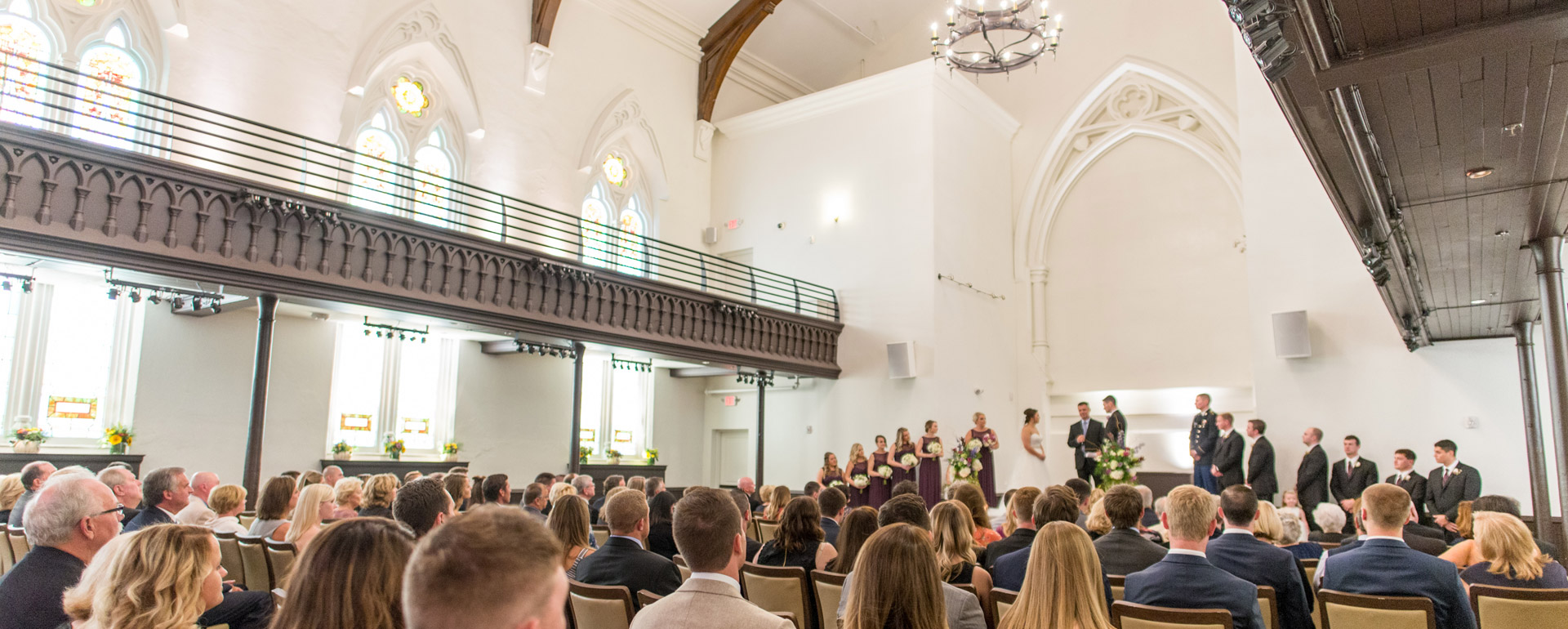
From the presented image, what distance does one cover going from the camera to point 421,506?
Result: 3803 millimetres

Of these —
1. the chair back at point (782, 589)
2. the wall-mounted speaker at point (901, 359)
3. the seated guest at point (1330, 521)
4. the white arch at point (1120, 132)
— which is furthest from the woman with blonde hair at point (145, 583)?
the white arch at point (1120, 132)

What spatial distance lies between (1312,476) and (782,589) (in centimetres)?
846

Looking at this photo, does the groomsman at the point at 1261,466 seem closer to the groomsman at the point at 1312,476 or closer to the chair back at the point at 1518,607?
the groomsman at the point at 1312,476

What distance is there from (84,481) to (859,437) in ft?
44.4

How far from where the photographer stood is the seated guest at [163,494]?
202 inches

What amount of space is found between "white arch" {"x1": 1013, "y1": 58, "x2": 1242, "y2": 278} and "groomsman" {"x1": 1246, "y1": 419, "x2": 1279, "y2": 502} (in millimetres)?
→ 6663

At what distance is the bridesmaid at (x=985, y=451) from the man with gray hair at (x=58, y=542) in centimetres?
1118

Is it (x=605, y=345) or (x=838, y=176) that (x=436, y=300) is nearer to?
(x=605, y=345)

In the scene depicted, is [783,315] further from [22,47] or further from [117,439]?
[22,47]

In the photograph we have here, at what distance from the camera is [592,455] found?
16391mm

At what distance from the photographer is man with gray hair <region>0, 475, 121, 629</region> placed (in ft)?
10.1

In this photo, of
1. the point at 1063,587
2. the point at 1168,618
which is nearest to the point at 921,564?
the point at 1063,587

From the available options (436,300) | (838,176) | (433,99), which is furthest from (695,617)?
(838,176)

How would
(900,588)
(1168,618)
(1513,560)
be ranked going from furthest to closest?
(1513,560)
(1168,618)
(900,588)
